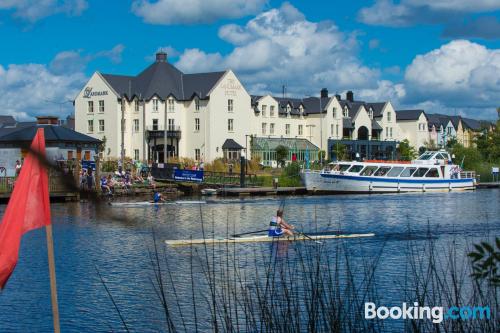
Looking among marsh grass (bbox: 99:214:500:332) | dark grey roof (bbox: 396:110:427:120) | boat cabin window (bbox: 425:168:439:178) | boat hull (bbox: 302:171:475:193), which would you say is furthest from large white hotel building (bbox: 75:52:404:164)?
marsh grass (bbox: 99:214:500:332)

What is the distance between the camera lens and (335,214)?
42812mm

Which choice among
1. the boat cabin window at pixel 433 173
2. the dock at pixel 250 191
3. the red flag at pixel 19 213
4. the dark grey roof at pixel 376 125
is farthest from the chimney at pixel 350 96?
the red flag at pixel 19 213

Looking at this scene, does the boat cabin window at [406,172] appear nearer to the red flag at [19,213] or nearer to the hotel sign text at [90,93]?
the hotel sign text at [90,93]

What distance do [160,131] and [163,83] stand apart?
7.23 metres

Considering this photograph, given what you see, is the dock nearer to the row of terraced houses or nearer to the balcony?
the row of terraced houses

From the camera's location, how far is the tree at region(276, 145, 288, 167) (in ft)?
290

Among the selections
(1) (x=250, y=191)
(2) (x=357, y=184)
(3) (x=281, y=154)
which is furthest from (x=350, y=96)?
(1) (x=250, y=191)

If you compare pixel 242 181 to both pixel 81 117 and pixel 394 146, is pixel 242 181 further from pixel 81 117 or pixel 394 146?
pixel 394 146

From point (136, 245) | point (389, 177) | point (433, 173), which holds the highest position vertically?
point (433, 173)

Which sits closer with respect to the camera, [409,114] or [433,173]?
[433,173]

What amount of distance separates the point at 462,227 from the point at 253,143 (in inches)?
2157

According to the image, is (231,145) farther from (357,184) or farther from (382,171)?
(357,184)

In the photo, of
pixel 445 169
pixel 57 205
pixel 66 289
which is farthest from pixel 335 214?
pixel 445 169

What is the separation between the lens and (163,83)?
3494 inches
